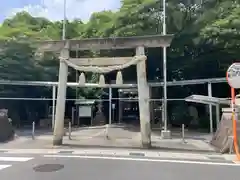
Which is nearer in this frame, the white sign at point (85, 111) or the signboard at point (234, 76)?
the signboard at point (234, 76)

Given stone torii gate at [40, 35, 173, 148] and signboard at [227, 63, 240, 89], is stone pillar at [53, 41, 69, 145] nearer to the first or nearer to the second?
stone torii gate at [40, 35, 173, 148]

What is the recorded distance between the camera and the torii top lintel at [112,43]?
13927 mm

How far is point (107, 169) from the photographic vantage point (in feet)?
28.8

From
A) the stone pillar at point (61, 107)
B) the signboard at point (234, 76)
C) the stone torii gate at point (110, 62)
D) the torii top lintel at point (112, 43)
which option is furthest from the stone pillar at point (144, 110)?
the signboard at point (234, 76)

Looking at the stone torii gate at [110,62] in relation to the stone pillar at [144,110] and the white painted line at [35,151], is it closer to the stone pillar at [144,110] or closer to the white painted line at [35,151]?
the stone pillar at [144,110]

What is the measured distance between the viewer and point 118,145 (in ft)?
47.1

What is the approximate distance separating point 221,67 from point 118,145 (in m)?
12.1

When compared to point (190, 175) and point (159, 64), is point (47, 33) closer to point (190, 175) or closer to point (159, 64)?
point (159, 64)

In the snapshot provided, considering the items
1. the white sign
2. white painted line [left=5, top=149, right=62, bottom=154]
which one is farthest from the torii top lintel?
the white sign

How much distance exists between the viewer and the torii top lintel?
45.7 ft

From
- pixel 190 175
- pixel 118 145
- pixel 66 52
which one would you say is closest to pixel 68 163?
pixel 190 175

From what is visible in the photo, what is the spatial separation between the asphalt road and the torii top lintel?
572 centimetres

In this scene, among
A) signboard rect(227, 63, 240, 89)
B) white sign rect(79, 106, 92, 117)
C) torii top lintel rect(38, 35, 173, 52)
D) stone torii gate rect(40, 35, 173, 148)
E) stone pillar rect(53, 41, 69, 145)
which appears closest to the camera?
signboard rect(227, 63, 240, 89)

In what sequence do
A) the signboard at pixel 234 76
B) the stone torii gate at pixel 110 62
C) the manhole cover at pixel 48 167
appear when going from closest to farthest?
the manhole cover at pixel 48 167, the signboard at pixel 234 76, the stone torii gate at pixel 110 62
